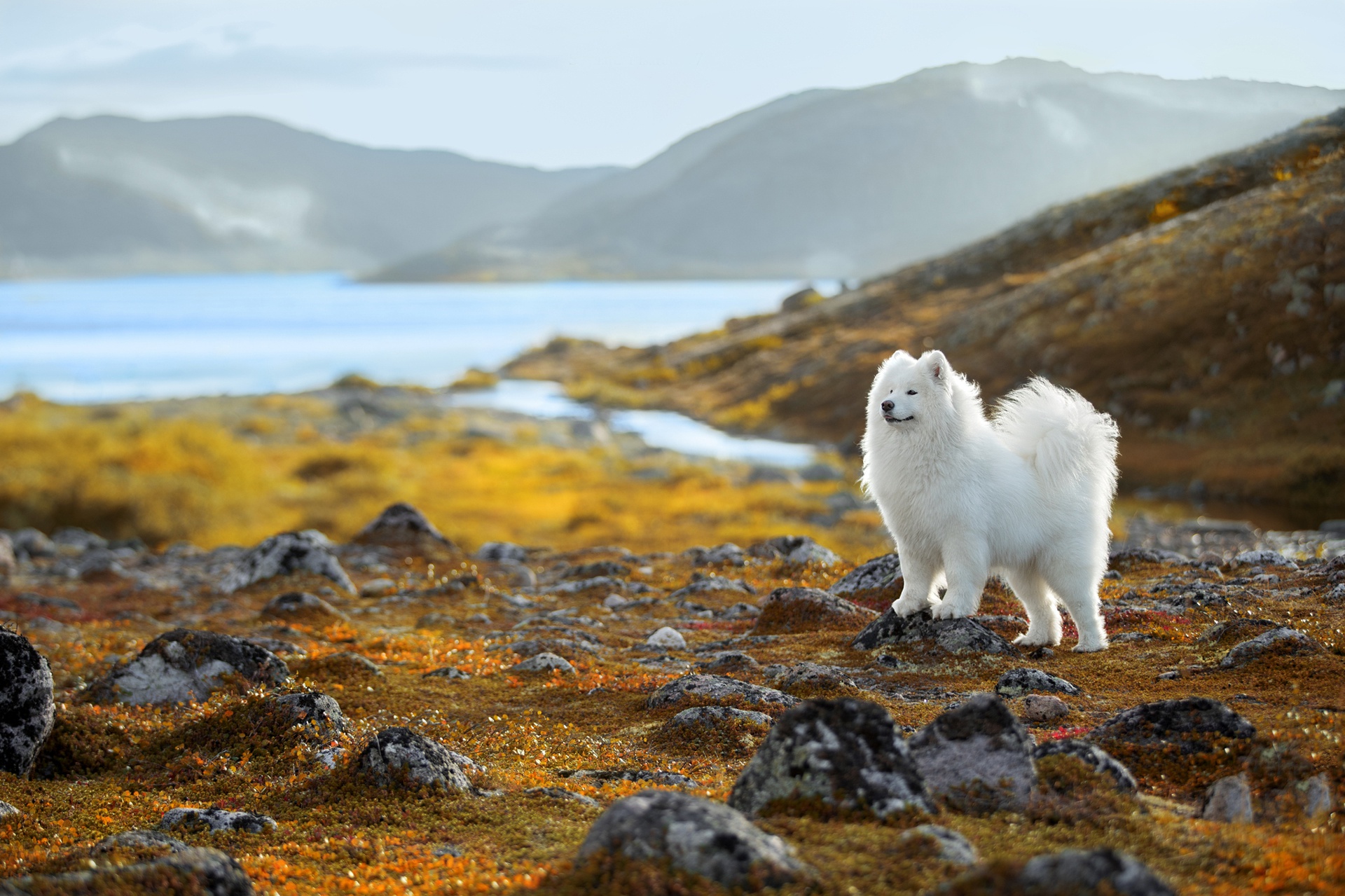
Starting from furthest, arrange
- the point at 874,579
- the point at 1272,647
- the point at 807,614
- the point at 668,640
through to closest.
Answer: the point at 874,579 < the point at 668,640 < the point at 807,614 < the point at 1272,647

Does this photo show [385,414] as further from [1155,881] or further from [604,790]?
[1155,881]

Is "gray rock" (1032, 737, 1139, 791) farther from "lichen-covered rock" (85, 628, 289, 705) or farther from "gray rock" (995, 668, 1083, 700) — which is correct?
"lichen-covered rock" (85, 628, 289, 705)

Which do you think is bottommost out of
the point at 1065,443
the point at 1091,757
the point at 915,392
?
the point at 1091,757

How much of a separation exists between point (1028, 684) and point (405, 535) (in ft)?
72.5

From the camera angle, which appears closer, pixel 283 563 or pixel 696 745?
pixel 696 745

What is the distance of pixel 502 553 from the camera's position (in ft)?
94.9

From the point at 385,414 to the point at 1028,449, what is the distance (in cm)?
6813

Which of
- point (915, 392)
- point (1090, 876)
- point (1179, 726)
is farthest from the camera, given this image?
point (915, 392)

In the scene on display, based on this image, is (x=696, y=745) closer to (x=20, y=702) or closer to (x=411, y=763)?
(x=411, y=763)

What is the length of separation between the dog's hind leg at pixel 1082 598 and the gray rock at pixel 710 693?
12.1 feet

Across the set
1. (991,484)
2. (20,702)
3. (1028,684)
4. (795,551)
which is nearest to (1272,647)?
(1028,684)

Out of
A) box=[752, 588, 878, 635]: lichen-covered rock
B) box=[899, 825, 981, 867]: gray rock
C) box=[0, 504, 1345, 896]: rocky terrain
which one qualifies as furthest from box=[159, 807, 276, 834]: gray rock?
box=[752, 588, 878, 635]: lichen-covered rock

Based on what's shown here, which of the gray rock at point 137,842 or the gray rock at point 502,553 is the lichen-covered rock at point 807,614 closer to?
the gray rock at point 137,842

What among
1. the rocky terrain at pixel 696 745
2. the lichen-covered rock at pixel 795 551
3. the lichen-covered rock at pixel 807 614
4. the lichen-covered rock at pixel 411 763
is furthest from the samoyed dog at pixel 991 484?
the lichen-covered rock at pixel 795 551
